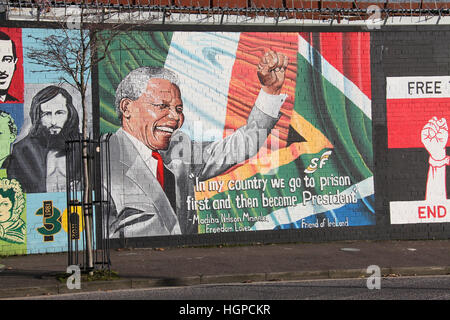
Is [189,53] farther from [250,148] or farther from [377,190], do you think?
[377,190]

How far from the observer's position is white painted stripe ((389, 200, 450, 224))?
639 inches

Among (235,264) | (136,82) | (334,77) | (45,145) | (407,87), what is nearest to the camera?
(235,264)

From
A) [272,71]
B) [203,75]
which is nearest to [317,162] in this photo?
[272,71]

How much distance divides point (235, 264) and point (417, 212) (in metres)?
6.02

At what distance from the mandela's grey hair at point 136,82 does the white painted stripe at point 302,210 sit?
4.41 metres

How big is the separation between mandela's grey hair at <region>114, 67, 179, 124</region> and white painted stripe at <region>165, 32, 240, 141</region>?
0.29 meters

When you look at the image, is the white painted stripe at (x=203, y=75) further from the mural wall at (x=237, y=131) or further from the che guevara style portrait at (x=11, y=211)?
the che guevara style portrait at (x=11, y=211)

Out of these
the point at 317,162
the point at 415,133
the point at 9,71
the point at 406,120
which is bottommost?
the point at 317,162

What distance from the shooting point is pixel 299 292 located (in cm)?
1013

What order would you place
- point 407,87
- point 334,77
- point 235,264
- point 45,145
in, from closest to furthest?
point 235,264 → point 45,145 → point 334,77 → point 407,87

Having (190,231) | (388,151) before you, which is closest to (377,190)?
(388,151)

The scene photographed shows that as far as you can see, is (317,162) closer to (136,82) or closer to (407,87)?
(407,87)

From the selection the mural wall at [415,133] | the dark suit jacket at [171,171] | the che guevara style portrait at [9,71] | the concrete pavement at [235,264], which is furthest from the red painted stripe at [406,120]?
the che guevara style portrait at [9,71]

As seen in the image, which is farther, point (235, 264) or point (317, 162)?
point (317, 162)
